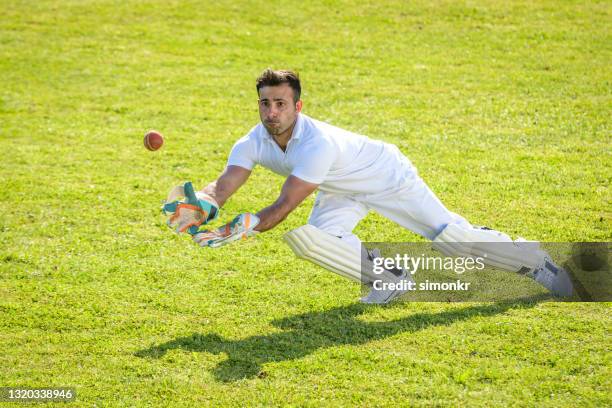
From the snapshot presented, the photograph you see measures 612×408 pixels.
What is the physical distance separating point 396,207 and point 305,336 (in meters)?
1.20

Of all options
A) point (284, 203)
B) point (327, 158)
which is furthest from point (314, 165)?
point (284, 203)

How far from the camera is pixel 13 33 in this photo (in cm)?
1405

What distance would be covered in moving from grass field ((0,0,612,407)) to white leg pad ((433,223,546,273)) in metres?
0.31

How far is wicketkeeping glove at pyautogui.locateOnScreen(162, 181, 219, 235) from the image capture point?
5664mm

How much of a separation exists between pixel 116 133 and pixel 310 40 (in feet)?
13.7

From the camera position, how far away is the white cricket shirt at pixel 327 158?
5750 millimetres

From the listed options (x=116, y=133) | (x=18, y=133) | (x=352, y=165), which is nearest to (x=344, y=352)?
(x=352, y=165)

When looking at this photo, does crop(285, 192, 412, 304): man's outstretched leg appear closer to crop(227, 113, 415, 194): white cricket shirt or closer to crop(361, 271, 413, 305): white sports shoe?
crop(361, 271, 413, 305): white sports shoe

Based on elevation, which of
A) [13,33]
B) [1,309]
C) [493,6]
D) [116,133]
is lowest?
[1,309]

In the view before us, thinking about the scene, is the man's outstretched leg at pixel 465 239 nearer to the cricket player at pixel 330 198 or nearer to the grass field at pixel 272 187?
the cricket player at pixel 330 198

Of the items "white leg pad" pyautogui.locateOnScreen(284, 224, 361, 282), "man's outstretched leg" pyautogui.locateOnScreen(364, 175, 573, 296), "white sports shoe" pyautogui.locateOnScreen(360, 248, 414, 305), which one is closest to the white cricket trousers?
"man's outstretched leg" pyautogui.locateOnScreen(364, 175, 573, 296)

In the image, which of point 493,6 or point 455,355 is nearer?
point 455,355

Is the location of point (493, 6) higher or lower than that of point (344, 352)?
higher

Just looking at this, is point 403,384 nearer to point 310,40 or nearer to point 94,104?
point 94,104
